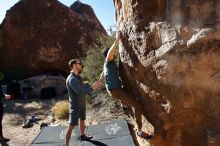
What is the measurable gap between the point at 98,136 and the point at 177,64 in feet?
12.2

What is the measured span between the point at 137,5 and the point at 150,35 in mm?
560

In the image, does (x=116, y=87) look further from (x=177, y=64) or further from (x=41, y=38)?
(x=41, y=38)

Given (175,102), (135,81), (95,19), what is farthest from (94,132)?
(95,19)

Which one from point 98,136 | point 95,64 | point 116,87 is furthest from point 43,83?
point 116,87

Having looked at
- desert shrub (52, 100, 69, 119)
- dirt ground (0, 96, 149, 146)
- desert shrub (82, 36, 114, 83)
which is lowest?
dirt ground (0, 96, 149, 146)

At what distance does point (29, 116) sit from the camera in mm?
13359

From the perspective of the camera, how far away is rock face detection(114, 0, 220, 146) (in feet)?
17.4

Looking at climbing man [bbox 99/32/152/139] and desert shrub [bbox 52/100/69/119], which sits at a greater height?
climbing man [bbox 99/32/152/139]

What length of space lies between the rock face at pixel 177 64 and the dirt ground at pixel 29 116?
240 centimetres

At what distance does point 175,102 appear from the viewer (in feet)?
18.8

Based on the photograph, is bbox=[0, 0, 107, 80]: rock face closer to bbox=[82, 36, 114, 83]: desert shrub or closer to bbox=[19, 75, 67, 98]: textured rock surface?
bbox=[19, 75, 67, 98]: textured rock surface

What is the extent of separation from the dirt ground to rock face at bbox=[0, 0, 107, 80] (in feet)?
12.2

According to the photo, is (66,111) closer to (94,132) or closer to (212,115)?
(94,132)

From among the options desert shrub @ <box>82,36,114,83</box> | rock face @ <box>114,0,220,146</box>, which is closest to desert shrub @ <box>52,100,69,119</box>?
desert shrub @ <box>82,36,114,83</box>
